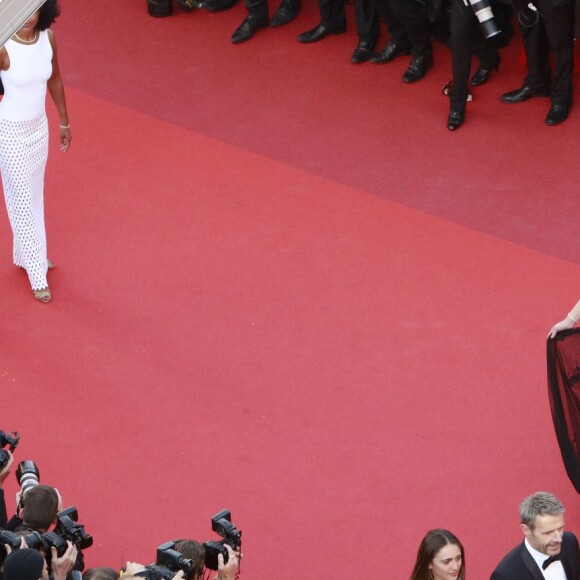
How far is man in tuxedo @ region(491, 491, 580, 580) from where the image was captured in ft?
12.1

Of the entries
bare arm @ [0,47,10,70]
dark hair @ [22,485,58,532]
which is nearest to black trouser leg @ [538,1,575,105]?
bare arm @ [0,47,10,70]

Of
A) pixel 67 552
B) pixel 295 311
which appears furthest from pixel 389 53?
pixel 67 552

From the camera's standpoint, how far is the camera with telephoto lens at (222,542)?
3547 mm

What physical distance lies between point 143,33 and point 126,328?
313 centimetres

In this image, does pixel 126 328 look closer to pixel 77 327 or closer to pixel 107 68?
pixel 77 327

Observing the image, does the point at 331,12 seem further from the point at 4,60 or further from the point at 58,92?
the point at 4,60

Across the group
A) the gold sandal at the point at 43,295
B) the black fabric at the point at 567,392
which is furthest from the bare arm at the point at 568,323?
the gold sandal at the point at 43,295

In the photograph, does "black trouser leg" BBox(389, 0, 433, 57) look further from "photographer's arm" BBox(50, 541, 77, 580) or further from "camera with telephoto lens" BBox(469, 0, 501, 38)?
"photographer's arm" BBox(50, 541, 77, 580)

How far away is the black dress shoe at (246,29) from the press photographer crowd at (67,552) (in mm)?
4626

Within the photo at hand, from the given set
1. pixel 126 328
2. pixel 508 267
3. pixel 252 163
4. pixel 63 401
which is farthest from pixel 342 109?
pixel 63 401

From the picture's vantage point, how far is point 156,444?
5.02m

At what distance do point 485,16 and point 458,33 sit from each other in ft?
0.72

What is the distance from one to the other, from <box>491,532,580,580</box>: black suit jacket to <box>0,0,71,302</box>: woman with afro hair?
2.83 m

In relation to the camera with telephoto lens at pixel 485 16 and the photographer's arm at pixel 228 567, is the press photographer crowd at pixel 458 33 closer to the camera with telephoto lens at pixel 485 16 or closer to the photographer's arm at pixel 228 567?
the camera with telephoto lens at pixel 485 16
